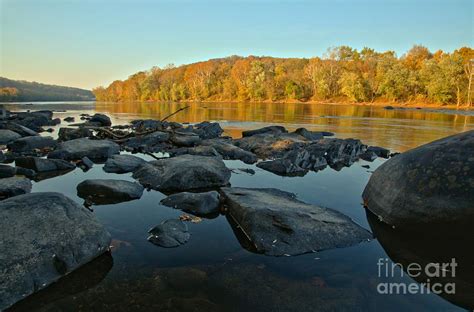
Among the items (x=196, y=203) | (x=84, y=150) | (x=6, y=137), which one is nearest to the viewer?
(x=196, y=203)

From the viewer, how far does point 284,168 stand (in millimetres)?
11008

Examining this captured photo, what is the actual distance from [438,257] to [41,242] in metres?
5.90

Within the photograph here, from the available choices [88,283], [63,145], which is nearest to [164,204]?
[88,283]

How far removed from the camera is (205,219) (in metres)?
6.57

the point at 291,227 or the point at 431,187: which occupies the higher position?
the point at 431,187

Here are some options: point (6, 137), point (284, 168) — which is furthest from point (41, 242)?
point (6, 137)

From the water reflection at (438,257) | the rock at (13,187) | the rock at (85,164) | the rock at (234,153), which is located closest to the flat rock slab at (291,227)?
the water reflection at (438,257)

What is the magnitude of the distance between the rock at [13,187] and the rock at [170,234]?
3914 mm

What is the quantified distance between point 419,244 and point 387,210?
3.68 ft

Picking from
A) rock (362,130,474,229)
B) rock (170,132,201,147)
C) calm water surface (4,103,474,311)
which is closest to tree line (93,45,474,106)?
rock (170,132,201,147)

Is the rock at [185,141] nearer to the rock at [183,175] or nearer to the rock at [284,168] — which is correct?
the rock at [284,168]

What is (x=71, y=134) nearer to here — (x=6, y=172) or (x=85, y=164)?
(x=85, y=164)

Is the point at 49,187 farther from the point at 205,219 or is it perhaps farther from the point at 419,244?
the point at 419,244

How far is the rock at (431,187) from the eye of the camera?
552 centimetres
